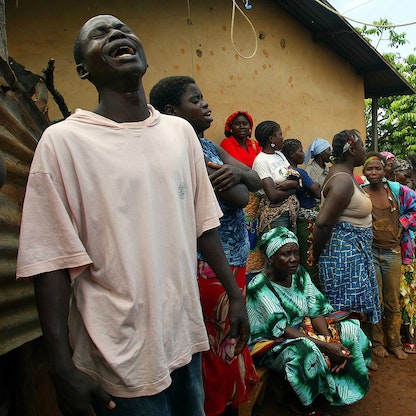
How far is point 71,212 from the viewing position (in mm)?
1192

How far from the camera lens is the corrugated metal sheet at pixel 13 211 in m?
1.54

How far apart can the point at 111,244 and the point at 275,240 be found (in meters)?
2.05

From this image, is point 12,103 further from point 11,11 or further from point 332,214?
point 11,11

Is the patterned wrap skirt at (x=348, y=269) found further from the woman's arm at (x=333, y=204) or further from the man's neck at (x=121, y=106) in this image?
the man's neck at (x=121, y=106)

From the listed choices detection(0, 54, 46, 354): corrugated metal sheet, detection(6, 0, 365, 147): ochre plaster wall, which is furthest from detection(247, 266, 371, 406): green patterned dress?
detection(6, 0, 365, 147): ochre plaster wall

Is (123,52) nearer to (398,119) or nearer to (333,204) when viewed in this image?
(333,204)

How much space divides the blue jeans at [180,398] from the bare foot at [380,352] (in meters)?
2.99

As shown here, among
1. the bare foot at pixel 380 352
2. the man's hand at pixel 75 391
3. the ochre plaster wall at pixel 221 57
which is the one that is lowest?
the bare foot at pixel 380 352

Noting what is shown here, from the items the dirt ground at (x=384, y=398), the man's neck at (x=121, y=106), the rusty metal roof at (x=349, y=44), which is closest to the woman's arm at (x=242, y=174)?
the man's neck at (x=121, y=106)

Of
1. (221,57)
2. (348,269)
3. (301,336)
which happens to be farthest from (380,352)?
(221,57)

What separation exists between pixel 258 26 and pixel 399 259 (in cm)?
374

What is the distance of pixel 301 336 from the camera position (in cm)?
286

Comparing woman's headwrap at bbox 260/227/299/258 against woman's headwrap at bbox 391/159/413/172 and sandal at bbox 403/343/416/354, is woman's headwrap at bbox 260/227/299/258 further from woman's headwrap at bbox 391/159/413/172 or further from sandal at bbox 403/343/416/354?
woman's headwrap at bbox 391/159/413/172

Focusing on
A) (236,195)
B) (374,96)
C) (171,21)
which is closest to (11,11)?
(171,21)
